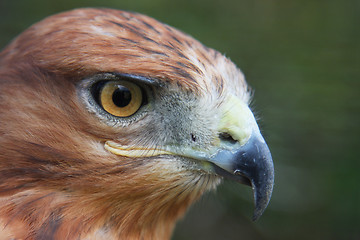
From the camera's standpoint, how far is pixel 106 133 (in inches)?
68.5

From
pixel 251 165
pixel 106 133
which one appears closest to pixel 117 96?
pixel 106 133

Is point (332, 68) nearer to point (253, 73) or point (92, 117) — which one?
point (253, 73)

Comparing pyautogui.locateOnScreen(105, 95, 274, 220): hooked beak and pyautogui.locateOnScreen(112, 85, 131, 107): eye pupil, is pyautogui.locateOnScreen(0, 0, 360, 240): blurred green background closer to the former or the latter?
pyautogui.locateOnScreen(105, 95, 274, 220): hooked beak

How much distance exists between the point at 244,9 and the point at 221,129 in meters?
1.91

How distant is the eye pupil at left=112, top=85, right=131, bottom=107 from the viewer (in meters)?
1.73

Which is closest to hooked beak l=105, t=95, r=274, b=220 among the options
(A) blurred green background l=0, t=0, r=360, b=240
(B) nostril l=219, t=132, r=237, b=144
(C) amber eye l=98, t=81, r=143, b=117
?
(B) nostril l=219, t=132, r=237, b=144

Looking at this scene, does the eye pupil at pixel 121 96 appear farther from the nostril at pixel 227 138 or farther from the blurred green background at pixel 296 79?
the blurred green background at pixel 296 79

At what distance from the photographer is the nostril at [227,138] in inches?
68.6

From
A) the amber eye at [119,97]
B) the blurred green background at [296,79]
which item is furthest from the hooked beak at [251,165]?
the blurred green background at [296,79]

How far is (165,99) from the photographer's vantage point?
1771 mm

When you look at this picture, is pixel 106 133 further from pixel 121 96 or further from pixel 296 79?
pixel 296 79

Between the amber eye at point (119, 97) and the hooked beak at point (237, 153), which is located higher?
the amber eye at point (119, 97)

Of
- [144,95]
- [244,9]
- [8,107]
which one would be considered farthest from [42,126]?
[244,9]

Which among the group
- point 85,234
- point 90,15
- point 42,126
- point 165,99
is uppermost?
point 90,15
